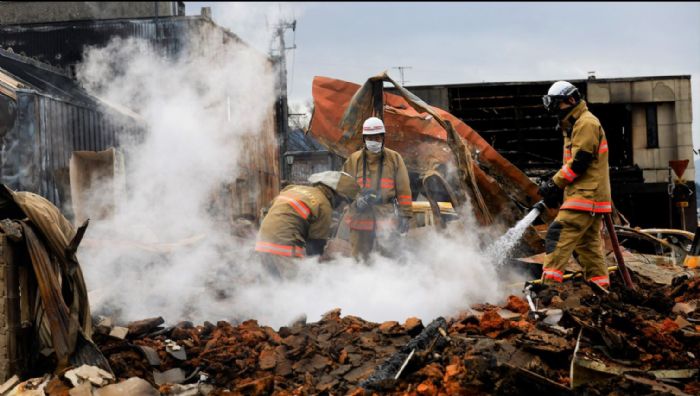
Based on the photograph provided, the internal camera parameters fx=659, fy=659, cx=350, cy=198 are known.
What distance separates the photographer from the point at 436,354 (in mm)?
4164

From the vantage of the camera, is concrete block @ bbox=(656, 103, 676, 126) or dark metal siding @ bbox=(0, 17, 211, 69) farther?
concrete block @ bbox=(656, 103, 676, 126)

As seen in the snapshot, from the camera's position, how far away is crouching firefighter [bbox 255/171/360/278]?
6395mm

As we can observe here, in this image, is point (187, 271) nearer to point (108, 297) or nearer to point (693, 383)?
point (108, 297)

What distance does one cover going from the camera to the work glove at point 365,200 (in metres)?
7.69

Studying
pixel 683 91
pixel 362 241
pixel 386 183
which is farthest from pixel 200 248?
pixel 683 91

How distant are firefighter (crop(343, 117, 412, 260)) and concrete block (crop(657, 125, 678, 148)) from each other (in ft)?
35.7

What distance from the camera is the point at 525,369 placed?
12.2ft

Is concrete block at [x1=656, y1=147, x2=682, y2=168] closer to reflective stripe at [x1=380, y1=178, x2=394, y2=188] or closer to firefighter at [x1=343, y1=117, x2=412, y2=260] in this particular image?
firefighter at [x1=343, y1=117, x2=412, y2=260]

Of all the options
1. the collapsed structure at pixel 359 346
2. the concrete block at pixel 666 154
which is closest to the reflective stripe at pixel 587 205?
the collapsed structure at pixel 359 346

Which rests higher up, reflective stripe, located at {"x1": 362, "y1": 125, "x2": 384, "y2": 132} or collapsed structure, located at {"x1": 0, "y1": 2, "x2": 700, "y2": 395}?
reflective stripe, located at {"x1": 362, "y1": 125, "x2": 384, "y2": 132}

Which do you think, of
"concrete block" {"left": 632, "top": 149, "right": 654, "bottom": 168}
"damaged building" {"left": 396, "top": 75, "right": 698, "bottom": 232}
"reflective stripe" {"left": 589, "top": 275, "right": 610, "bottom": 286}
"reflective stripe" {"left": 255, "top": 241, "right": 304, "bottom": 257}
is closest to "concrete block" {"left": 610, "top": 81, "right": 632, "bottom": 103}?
"damaged building" {"left": 396, "top": 75, "right": 698, "bottom": 232}

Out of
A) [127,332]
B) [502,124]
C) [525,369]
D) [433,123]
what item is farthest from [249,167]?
[525,369]

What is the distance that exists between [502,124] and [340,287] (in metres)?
10.5

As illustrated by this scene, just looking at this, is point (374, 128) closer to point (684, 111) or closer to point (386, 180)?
point (386, 180)
